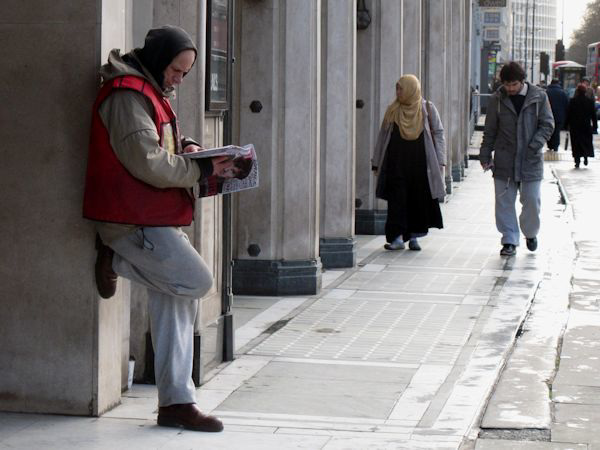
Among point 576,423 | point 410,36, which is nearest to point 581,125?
point 410,36

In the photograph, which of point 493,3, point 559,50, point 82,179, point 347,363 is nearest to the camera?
point 82,179

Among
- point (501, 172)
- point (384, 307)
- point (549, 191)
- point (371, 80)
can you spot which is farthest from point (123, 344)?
point (549, 191)

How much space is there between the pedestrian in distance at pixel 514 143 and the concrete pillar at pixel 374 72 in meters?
1.99

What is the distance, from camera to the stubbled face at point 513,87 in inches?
521

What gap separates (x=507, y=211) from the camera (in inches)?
534

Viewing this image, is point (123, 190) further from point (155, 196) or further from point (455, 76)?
point (455, 76)

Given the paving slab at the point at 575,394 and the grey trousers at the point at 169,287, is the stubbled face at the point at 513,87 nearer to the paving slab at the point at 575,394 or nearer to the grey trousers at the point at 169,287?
the paving slab at the point at 575,394

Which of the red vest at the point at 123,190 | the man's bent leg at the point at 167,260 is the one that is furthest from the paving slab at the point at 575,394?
the red vest at the point at 123,190

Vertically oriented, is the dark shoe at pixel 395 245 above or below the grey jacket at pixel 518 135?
below

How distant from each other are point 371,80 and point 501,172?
94.2 inches

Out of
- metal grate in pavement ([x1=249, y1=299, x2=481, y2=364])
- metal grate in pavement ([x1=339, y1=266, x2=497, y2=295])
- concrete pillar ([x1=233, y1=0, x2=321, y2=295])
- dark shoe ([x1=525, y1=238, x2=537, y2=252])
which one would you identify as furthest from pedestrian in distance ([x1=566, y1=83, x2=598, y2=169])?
metal grate in pavement ([x1=249, y1=299, x2=481, y2=364])

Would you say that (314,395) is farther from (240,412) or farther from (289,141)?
(289,141)

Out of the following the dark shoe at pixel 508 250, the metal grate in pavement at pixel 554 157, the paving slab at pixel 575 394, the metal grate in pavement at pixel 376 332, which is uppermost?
the metal grate in pavement at pixel 554 157

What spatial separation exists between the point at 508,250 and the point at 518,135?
1114 millimetres
